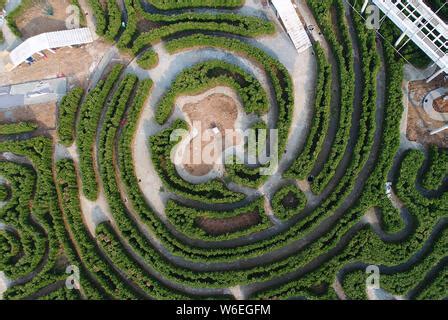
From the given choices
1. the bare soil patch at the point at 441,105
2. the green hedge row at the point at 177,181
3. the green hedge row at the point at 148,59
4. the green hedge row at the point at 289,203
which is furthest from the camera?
the green hedge row at the point at 148,59

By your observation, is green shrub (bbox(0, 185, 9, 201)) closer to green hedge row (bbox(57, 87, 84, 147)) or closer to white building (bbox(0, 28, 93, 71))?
green hedge row (bbox(57, 87, 84, 147))

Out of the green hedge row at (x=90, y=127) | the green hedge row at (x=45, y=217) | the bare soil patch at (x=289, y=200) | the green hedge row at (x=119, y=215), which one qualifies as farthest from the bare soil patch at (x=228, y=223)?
the green hedge row at (x=45, y=217)

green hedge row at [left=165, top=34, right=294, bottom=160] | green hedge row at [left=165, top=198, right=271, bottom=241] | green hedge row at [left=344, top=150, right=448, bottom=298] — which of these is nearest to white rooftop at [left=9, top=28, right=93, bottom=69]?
green hedge row at [left=165, top=34, right=294, bottom=160]

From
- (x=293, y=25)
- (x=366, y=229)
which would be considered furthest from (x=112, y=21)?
(x=366, y=229)

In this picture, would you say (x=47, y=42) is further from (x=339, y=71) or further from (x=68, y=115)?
(x=339, y=71)

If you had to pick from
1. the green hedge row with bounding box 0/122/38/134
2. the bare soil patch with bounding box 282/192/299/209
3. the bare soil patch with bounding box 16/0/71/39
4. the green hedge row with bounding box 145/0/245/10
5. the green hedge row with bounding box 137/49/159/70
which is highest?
the bare soil patch with bounding box 16/0/71/39

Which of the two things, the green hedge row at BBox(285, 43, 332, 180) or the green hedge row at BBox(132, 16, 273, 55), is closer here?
the green hedge row at BBox(285, 43, 332, 180)

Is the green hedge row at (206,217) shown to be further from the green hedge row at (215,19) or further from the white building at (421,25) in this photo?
the white building at (421,25)
